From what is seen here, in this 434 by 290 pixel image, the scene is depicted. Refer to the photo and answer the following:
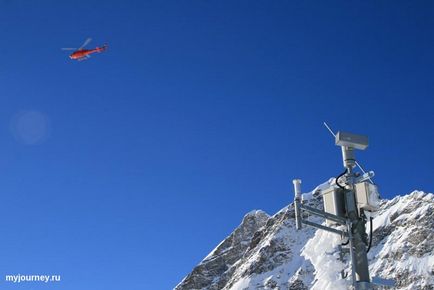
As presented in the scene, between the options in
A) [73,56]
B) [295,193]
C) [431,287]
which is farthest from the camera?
[431,287]

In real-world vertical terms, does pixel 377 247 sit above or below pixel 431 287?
above

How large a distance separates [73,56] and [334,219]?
→ 32.7 metres

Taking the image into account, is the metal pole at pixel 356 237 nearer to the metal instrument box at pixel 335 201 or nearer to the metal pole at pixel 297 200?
the metal instrument box at pixel 335 201

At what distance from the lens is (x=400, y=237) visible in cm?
19575

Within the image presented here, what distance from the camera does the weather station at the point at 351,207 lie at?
26.5 ft

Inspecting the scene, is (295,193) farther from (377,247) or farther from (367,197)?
(377,247)

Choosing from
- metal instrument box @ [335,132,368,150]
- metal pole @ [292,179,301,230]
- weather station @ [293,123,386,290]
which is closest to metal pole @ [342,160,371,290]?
weather station @ [293,123,386,290]

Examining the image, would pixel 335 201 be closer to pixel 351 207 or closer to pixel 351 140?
pixel 351 207

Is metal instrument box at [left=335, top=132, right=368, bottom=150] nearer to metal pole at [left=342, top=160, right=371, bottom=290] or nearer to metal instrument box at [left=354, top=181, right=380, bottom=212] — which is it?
metal pole at [left=342, top=160, right=371, bottom=290]

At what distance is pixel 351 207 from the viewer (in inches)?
325

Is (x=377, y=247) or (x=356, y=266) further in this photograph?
(x=377, y=247)

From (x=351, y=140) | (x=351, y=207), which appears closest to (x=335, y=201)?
(x=351, y=207)

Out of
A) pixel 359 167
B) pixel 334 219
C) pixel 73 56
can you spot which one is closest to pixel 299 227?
pixel 334 219

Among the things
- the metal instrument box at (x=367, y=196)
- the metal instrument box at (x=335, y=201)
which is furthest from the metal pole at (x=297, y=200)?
the metal instrument box at (x=367, y=196)
